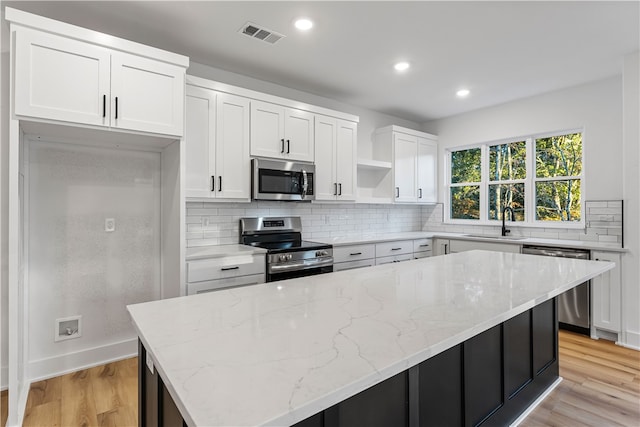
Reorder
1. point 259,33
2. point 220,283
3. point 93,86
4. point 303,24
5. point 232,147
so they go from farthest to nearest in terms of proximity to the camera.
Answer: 1. point 232,147
2. point 220,283
3. point 259,33
4. point 303,24
5. point 93,86

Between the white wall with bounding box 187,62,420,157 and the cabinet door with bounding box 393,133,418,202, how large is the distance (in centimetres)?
40

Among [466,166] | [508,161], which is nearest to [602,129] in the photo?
[508,161]

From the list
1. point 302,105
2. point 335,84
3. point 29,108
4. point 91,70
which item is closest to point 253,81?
point 302,105

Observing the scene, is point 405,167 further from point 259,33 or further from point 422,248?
point 259,33

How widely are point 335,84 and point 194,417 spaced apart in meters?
3.71

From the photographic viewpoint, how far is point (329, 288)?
1657mm

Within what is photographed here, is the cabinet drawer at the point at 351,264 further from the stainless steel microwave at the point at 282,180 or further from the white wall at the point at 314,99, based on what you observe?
the white wall at the point at 314,99

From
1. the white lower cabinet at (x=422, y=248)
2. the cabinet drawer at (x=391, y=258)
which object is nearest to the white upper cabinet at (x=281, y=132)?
the cabinet drawer at (x=391, y=258)

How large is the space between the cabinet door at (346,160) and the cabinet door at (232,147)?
1.15 meters

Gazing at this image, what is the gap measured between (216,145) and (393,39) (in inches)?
68.6

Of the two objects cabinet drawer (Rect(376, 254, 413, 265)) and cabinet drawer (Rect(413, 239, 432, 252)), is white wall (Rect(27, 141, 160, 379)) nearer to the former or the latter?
cabinet drawer (Rect(376, 254, 413, 265))

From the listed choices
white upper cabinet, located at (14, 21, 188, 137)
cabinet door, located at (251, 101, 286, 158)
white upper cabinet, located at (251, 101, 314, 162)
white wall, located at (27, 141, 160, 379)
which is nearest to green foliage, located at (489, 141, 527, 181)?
white upper cabinet, located at (251, 101, 314, 162)

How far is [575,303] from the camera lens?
3531mm

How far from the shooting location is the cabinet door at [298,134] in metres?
3.49
